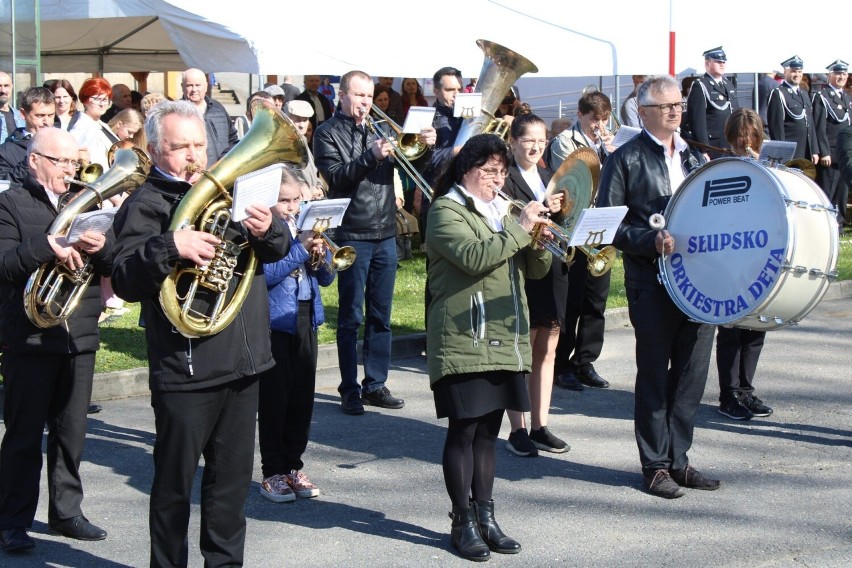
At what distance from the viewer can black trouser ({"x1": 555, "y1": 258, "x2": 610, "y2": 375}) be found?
8531 millimetres

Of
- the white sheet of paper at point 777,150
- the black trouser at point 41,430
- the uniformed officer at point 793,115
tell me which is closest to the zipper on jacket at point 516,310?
the black trouser at point 41,430

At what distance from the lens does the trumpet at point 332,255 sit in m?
5.79

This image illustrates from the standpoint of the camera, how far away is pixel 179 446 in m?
4.27

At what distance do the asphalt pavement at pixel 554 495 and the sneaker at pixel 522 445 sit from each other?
47 millimetres

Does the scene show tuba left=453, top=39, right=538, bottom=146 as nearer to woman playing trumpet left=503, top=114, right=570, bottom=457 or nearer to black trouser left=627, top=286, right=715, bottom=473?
woman playing trumpet left=503, top=114, right=570, bottom=457

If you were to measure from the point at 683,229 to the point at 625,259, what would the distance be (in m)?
0.52

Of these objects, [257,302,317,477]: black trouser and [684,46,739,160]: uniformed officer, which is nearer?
[257,302,317,477]: black trouser

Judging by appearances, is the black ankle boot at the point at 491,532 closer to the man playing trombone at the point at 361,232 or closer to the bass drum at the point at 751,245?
the bass drum at the point at 751,245

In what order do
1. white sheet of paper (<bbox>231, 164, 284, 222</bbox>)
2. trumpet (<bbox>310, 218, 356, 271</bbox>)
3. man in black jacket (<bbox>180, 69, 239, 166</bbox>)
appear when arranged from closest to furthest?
white sheet of paper (<bbox>231, 164, 284, 222</bbox>)
trumpet (<bbox>310, 218, 356, 271</bbox>)
man in black jacket (<bbox>180, 69, 239, 166</bbox>)

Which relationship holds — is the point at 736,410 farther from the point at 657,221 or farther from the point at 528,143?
the point at 657,221

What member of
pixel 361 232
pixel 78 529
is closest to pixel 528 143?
A: pixel 361 232

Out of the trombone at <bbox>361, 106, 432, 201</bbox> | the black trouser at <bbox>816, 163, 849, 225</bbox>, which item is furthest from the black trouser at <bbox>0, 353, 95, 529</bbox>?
the black trouser at <bbox>816, 163, 849, 225</bbox>

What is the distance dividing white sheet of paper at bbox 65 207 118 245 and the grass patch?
11.6ft

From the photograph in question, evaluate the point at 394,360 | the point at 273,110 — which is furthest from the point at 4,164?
the point at 273,110
